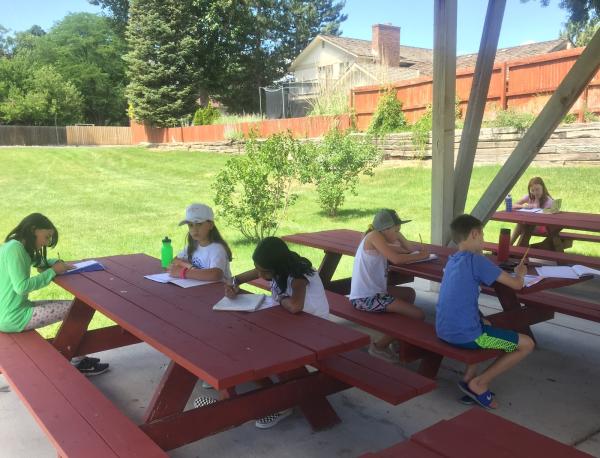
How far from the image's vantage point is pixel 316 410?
10.7ft

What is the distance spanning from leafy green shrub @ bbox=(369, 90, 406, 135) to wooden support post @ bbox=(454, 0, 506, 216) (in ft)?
38.6

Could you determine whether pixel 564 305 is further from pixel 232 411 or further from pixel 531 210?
pixel 531 210

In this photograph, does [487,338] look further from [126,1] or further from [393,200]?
[126,1]

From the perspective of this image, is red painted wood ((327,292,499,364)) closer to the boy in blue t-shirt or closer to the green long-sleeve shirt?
the boy in blue t-shirt

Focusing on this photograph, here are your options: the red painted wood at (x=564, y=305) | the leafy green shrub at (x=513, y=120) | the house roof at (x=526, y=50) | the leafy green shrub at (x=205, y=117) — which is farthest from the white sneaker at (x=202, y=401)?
the leafy green shrub at (x=205, y=117)

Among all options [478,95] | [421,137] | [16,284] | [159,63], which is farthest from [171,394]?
[159,63]

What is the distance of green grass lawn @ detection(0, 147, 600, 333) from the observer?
9031 millimetres

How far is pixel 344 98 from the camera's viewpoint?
1895cm

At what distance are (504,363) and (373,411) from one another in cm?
84

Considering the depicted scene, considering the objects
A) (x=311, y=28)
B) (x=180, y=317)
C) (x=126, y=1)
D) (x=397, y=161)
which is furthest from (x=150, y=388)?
(x=311, y=28)

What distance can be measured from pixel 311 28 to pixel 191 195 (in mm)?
36401

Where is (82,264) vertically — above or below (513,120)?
below

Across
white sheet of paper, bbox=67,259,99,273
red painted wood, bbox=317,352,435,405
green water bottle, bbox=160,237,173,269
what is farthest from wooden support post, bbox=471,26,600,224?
white sheet of paper, bbox=67,259,99,273

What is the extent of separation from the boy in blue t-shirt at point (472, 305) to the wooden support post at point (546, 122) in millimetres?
1892
